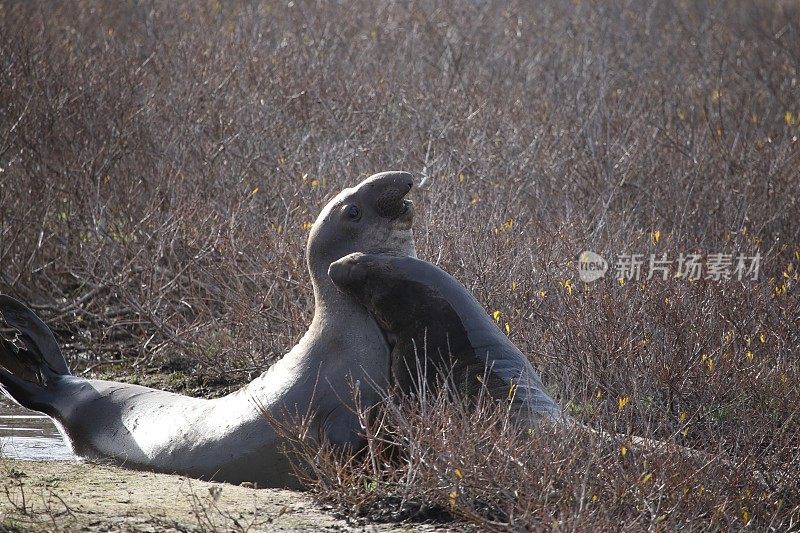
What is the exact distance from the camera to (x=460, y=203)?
862 centimetres

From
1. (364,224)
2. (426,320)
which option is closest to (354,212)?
(364,224)

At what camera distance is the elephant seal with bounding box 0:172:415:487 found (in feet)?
19.3

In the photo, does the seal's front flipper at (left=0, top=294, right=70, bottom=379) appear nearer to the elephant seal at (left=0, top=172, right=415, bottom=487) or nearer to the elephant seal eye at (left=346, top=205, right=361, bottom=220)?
the elephant seal at (left=0, top=172, right=415, bottom=487)

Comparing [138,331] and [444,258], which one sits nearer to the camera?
[444,258]

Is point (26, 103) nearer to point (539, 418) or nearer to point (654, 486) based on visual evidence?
point (539, 418)

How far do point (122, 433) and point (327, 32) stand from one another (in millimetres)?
8857

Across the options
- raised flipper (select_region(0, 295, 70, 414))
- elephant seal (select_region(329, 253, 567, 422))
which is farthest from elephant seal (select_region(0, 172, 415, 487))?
raised flipper (select_region(0, 295, 70, 414))

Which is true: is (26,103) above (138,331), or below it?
above

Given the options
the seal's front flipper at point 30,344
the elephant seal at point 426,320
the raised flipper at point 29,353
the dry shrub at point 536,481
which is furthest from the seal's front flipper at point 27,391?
the dry shrub at point 536,481

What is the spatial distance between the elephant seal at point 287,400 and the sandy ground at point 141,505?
0.23m

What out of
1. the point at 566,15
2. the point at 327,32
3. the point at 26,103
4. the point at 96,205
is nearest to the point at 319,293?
the point at 96,205

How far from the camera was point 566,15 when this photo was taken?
17.4 metres

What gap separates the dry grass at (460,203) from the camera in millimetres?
6094

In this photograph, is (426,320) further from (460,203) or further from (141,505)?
(460,203)
